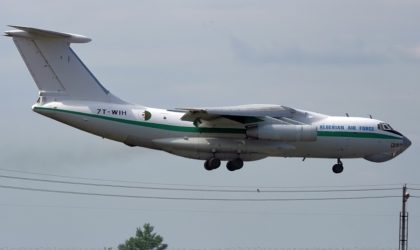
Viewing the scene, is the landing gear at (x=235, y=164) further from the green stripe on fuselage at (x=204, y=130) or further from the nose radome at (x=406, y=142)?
the nose radome at (x=406, y=142)

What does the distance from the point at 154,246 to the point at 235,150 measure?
1776 centimetres

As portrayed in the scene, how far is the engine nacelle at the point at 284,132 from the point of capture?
67.9m

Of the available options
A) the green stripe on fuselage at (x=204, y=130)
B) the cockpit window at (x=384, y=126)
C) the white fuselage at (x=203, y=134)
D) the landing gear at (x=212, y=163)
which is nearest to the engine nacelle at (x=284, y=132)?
the white fuselage at (x=203, y=134)

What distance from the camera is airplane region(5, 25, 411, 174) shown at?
67625 millimetres

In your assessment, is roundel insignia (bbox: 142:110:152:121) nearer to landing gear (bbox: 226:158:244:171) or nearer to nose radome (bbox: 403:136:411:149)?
landing gear (bbox: 226:158:244:171)

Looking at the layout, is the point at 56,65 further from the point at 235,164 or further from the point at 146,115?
the point at 235,164

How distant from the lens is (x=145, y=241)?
8669 centimetres

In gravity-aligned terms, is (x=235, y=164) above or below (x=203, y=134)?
below

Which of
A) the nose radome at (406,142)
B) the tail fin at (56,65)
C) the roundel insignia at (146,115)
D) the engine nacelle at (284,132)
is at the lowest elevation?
the roundel insignia at (146,115)

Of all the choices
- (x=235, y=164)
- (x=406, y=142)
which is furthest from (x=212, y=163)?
(x=406, y=142)

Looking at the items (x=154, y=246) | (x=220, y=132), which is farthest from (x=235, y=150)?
(x=154, y=246)

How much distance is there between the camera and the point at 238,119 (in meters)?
68.2

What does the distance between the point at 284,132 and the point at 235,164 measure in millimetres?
2816

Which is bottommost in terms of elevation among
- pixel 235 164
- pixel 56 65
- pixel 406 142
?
pixel 235 164
